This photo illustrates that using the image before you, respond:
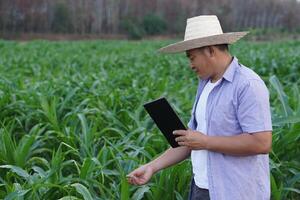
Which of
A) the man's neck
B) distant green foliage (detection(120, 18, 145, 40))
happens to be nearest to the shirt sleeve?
the man's neck

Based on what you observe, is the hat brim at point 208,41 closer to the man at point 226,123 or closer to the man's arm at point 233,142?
the man at point 226,123

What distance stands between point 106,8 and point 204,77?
2174 inches

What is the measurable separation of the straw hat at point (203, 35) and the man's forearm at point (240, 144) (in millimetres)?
356

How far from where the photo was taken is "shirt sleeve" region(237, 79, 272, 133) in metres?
1.87

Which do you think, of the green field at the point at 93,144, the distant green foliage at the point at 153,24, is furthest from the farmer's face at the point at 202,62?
the distant green foliage at the point at 153,24

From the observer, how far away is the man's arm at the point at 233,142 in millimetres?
1897

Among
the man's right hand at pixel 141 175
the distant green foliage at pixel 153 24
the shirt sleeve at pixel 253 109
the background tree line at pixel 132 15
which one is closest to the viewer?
the shirt sleeve at pixel 253 109

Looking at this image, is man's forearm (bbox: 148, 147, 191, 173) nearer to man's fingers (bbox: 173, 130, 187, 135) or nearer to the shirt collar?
man's fingers (bbox: 173, 130, 187, 135)

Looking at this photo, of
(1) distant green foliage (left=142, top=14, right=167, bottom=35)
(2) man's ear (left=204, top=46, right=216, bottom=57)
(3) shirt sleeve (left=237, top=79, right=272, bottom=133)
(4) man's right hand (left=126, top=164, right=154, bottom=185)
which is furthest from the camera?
(1) distant green foliage (left=142, top=14, right=167, bottom=35)

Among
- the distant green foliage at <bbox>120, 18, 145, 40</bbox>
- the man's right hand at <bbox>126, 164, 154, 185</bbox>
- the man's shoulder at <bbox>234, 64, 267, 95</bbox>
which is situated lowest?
the distant green foliage at <bbox>120, 18, 145, 40</bbox>

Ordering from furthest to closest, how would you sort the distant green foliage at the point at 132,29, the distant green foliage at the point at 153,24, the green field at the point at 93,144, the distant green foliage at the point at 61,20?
the distant green foliage at the point at 153,24
the distant green foliage at the point at 132,29
the distant green foliage at the point at 61,20
the green field at the point at 93,144

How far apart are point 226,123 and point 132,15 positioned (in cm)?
5596

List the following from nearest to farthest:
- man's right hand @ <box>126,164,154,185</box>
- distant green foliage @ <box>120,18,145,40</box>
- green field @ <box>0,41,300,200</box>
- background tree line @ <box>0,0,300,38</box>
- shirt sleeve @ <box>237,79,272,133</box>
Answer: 1. shirt sleeve @ <box>237,79,272,133</box>
2. man's right hand @ <box>126,164,154,185</box>
3. green field @ <box>0,41,300,200</box>
4. background tree line @ <box>0,0,300,38</box>
5. distant green foliage @ <box>120,18,145,40</box>

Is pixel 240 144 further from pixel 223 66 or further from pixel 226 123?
pixel 223 66
